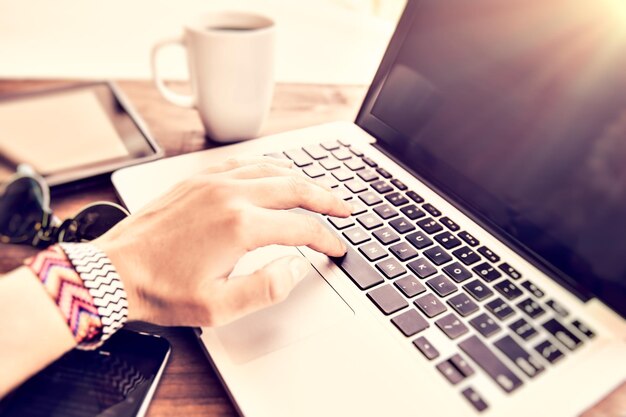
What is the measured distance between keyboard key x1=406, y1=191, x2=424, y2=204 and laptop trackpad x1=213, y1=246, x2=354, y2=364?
184 mm

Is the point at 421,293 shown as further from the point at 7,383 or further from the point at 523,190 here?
the point at 7,383

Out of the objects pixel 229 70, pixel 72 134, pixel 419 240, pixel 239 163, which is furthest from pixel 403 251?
pixel 72 134

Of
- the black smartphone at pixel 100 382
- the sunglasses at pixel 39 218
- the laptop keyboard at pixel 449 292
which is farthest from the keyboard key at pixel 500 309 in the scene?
the sunglasses at pixel 39 218

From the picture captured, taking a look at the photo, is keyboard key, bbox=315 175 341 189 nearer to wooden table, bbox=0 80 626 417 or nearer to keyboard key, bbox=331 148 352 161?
keyboard key, bbox=331 148 352 161

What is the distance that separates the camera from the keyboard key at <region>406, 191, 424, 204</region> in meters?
0.59

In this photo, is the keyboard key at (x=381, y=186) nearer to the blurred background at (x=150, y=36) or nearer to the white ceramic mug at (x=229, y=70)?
the white ceramic mug at (x=229, y=70)

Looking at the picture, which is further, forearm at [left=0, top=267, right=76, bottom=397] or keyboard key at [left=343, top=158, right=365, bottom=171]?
keyboard key at [left=343, top=158, right=365, bottom=171]

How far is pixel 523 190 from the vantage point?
1.66 ft

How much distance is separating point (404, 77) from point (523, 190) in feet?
0.79

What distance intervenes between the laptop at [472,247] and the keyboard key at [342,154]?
3 cm

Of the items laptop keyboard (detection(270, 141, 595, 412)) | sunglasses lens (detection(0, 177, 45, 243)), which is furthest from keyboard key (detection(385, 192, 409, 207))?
sunglasses lens (detection(0, 177, 45, 243))

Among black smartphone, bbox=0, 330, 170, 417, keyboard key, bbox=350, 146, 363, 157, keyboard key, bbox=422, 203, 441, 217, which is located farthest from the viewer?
keyboard key, bbox=350, 146, 363, 157

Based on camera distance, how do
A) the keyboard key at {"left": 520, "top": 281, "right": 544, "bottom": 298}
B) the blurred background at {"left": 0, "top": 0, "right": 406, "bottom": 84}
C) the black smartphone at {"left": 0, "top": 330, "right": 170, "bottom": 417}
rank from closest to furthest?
the black smartphone at {"left": 0, "top": 330, "right": 170, "bottom": 417} < the keyboard key at {"left": 520, "top": 281, "right": 544, "bottom": 298} < the blurred background at {"left": 0, "top": 0, "right": 406, "bottom": 84}

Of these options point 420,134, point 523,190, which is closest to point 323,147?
point 420,134
